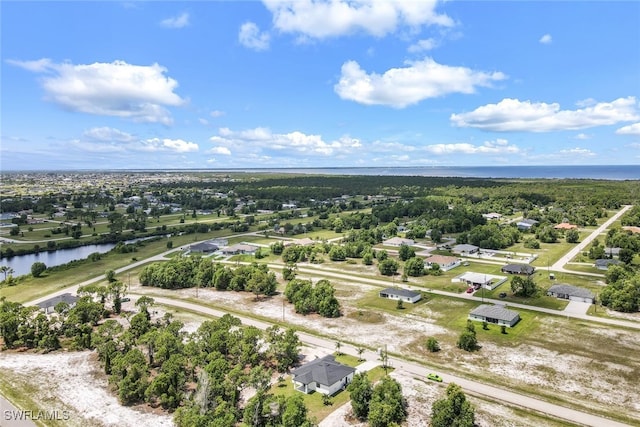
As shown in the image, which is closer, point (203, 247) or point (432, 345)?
point (432, 345)

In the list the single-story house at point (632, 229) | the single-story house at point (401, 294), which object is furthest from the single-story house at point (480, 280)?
the single-story house at point (632, 229)

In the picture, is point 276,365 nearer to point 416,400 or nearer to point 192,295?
point 416,400

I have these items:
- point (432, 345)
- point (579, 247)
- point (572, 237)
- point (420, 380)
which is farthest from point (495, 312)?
point (572, 237)

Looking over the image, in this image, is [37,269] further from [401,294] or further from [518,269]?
[518,269]

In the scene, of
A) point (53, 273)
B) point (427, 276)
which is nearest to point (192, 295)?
point (53, 273)

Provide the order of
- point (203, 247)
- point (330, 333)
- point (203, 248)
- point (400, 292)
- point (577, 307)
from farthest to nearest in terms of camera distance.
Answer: point (203, 247) < point (203, 248) < point (400, 292) < point (577, 307) < point (330, 333)

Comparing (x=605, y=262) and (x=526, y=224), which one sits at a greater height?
(x=526, y=224)

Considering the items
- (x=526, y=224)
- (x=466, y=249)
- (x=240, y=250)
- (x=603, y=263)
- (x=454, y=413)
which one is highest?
(x=526, y=224)
